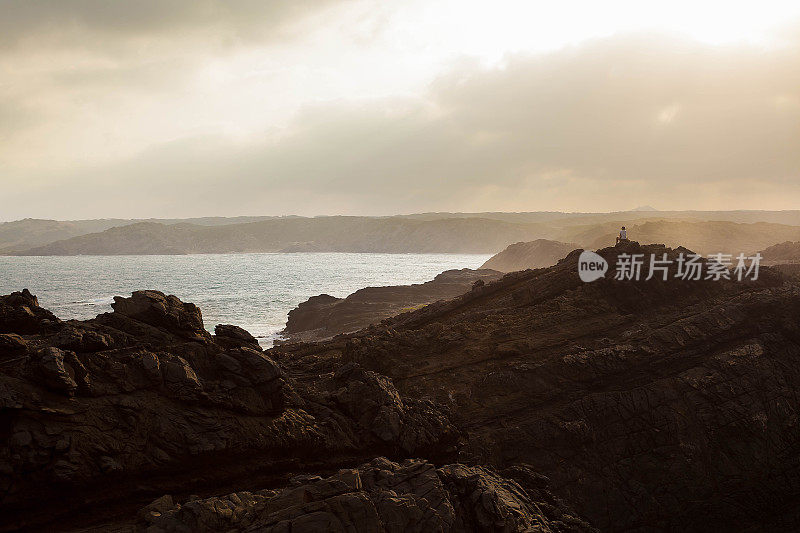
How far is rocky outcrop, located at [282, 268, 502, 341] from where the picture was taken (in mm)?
45406

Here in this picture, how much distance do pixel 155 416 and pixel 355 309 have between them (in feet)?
129

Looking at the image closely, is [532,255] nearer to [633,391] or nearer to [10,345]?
[633,391]

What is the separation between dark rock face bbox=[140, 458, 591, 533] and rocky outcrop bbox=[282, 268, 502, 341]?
2885 centimetres

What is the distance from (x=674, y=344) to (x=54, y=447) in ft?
69.2

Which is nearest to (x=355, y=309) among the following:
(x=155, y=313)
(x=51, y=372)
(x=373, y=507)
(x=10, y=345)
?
(x=155, y=313)

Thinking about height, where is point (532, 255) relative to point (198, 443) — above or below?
above

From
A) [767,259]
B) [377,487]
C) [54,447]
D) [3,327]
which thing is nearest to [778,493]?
[377,487]

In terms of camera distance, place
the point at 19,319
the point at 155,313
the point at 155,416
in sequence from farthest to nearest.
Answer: the point at 155,313 → the point at 19,319 → the point at 155,416

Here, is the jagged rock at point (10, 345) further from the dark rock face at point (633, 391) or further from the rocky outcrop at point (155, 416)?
the dark rock face at point (633, 391)

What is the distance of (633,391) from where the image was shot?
1838 cm

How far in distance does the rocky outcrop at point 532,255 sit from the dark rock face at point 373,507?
102 meters

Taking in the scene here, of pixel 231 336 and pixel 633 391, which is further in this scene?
pixel 633 391

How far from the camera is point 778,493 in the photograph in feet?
55.7

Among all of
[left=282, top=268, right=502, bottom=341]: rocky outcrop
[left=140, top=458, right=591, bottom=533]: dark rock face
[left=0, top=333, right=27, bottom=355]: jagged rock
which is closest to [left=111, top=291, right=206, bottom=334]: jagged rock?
[left=0, top=333, right=27, bottom=355]: jagged rock
